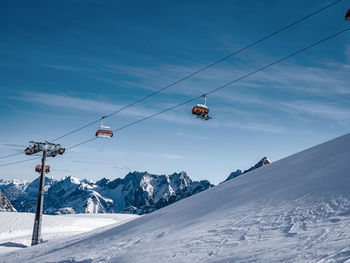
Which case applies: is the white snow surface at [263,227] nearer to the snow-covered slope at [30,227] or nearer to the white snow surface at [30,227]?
the white snow surface at [30,227]

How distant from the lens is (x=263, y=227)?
7949mm

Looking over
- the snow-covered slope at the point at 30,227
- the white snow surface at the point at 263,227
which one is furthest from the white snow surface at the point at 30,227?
the white snow surface at the point at 263,227

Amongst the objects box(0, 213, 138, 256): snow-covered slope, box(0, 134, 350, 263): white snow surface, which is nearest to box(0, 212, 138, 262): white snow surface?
box(0, 213, 138, 256): snow-covered slope

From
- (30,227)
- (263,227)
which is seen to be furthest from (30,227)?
(263,227)

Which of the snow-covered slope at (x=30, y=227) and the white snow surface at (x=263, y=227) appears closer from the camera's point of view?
the white snow surface at (x=263, y=227)

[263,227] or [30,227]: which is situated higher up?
[263,227]

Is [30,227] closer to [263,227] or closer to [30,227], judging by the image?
[30,227]

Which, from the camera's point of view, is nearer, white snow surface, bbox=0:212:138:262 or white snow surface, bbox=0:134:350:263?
white snow surface, bbox=0:134:350:263

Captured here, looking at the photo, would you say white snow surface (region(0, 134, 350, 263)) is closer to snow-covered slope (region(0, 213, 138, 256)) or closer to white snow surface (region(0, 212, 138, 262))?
white snow surface (region(0, 212, 138, 262))

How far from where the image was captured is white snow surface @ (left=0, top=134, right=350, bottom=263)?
20.6ft

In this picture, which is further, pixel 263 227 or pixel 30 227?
pixel 30 227

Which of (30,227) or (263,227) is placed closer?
(263,227)

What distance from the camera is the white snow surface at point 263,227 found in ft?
20.6

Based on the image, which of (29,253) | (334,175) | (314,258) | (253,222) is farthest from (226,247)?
(29,253)
